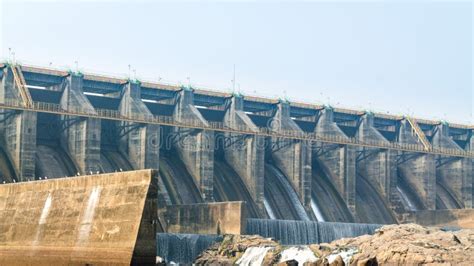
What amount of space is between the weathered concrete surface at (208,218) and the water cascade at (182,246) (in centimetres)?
273

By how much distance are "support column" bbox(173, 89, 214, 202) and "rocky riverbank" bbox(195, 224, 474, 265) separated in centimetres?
1481

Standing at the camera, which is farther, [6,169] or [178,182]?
[178,182]

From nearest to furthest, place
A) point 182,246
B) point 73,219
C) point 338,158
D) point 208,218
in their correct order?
point 73,219 < point 182,246 < point 208,218 < point 338,158

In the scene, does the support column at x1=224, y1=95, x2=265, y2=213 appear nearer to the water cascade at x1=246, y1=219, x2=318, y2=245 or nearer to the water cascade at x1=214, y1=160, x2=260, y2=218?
the water cascade at x1=214, y1=160, x2=260, y2=218

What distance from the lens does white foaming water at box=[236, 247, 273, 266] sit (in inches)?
2110

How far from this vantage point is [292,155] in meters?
79.4

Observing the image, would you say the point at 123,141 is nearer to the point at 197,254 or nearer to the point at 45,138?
the point at 45,138

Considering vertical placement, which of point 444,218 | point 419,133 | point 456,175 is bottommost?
point 444,218

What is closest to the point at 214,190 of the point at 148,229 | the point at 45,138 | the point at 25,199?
the point at 45,138

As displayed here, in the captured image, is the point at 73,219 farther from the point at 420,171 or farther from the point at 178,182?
the point at 420,171

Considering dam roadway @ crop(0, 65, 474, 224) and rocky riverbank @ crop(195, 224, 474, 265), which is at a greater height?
dam roadway @ crop(0, 65, 474, 224)

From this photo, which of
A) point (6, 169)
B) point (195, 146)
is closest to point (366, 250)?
point (195, 146)

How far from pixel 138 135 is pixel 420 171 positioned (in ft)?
110

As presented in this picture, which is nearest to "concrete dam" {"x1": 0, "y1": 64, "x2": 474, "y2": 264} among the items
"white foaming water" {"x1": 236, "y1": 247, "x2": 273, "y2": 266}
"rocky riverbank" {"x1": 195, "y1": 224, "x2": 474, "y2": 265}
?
"rocky riverbank" {"x1": 195, "y1": 224, "x2": 474, "y2": 265}
